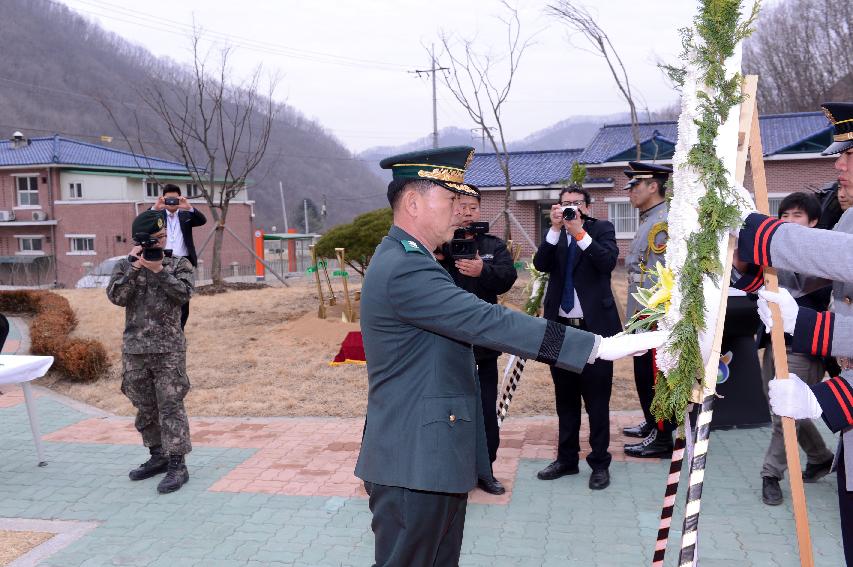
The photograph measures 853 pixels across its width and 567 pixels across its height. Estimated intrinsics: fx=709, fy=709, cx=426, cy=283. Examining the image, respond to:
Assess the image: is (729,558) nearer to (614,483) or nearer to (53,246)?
(614,483)

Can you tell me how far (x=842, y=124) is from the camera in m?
2.76

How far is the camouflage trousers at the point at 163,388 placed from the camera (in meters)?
5.29

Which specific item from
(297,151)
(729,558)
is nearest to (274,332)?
(729,558)

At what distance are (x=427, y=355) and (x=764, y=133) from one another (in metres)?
29.5

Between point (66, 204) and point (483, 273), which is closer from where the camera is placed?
point (483, 273)

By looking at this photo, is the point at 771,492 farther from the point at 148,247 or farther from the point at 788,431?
the point at 148,247

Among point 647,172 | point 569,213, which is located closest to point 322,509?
point 569,213

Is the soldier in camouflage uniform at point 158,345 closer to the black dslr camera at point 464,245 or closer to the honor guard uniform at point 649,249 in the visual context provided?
the black dslr camera at point 464,245

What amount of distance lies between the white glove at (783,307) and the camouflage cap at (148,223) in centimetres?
412

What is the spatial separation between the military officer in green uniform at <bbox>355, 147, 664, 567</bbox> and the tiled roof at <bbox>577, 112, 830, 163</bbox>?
80.7ft

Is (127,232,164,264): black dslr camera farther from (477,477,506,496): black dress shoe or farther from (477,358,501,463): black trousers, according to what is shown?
(477,477,506,496): black dress shoe

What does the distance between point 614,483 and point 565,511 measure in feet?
2.10

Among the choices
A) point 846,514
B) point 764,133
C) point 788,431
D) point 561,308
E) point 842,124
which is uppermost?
point 764,133

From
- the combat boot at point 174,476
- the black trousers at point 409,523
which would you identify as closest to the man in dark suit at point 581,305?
the black trousers at point 409,523
